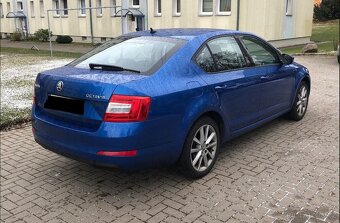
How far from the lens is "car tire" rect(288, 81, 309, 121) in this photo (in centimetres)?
644

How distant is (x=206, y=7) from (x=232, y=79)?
18.1 meters

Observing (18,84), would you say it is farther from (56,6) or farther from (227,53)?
(56,6)

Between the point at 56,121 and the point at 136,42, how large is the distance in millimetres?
1340

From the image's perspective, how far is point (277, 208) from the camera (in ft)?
12.1

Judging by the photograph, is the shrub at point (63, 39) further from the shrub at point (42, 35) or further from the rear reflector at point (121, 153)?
the rear reflector at point (121, 153)

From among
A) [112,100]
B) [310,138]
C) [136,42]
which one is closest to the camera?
[112,100]

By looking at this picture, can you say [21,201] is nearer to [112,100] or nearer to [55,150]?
[55,150]

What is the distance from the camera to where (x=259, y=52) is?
542 centimetres

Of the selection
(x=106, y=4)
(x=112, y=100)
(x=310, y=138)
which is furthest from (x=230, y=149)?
(x=106, y=4)

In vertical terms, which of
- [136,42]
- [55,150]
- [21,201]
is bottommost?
[21,201]

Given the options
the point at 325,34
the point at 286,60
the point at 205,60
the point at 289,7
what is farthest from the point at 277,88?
the point at 325,34

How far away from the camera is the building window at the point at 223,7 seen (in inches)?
822

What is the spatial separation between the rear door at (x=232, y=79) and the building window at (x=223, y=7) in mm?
16507

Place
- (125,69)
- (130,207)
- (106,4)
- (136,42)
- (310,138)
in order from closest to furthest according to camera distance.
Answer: (130,207)
(125,69)
(136,42)
(310,138)
(106,4)
